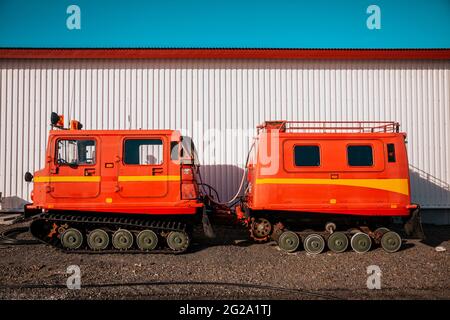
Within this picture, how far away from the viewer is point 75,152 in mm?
6934

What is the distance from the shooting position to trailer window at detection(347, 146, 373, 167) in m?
7.13

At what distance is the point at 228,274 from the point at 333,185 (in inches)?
128

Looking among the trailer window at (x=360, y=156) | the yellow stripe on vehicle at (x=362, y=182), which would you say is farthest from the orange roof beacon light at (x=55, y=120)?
the trailer window at (x=360, y=156)

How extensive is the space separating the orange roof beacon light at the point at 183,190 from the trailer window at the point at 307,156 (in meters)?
0.02

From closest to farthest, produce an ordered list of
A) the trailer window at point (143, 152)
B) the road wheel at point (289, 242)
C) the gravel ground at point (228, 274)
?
1. the gravel ground at point (228, 274)
2. the trailer window at point (143, 152)
3. the road wheel at point (289, 242)

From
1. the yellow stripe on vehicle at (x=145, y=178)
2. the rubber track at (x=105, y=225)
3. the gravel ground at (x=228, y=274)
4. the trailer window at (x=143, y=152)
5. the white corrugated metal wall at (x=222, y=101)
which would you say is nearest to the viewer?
the gravel ground at (x=228, y=274)

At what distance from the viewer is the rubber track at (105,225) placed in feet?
22.1

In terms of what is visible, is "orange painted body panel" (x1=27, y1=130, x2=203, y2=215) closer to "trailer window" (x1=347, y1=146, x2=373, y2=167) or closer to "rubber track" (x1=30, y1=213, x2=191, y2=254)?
"rubber track" (x1=30, y1=213, x2=191, y2=254)

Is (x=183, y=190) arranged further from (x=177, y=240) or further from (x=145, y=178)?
(x=177, y=240)

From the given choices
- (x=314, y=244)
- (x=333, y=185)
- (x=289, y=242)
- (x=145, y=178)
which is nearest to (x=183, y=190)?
(x=145, y=178)

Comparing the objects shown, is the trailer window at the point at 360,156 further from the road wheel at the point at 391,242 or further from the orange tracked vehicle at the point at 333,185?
the road wheel at the point at 391,242

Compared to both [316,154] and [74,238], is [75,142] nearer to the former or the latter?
[74,238]

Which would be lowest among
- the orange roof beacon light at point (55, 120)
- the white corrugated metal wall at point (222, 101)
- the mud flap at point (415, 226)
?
the mud flap at point (415, 226)
